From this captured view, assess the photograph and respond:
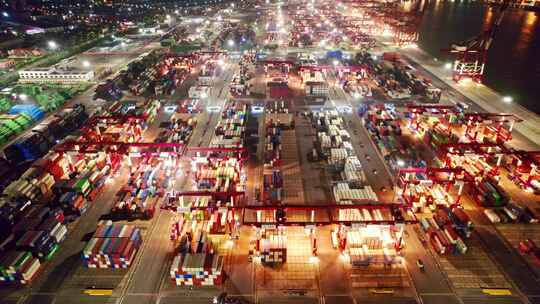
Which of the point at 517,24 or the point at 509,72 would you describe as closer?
the point at 509,72

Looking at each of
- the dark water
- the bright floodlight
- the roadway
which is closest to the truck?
the roadway

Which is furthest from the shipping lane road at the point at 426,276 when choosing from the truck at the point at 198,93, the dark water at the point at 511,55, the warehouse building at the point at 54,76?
the warehouse building at the point at 54,76

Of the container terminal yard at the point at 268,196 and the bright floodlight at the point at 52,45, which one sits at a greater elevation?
the bright floodlight at the point at 52,45

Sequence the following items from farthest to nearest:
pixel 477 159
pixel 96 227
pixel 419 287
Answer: pixel 477 159 → pixel 96 227 → pixel 419 287

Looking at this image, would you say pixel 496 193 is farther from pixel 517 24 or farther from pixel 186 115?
pixel 517 24

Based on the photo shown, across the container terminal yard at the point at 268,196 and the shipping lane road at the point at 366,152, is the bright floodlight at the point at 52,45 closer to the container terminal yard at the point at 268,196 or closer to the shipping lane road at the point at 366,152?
the container terminal yard at the point at 268,196

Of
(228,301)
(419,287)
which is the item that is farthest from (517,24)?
(228,301)

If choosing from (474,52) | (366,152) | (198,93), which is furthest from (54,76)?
(474,52)

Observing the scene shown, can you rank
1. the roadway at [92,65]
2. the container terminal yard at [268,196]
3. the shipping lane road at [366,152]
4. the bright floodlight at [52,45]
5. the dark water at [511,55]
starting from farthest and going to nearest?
the bright floodlight at [52,45] → the dark water at [511,55] → the roadway at [92,65] → the shipping lane road at [366,152] → the container terminal yard at [268,196]
